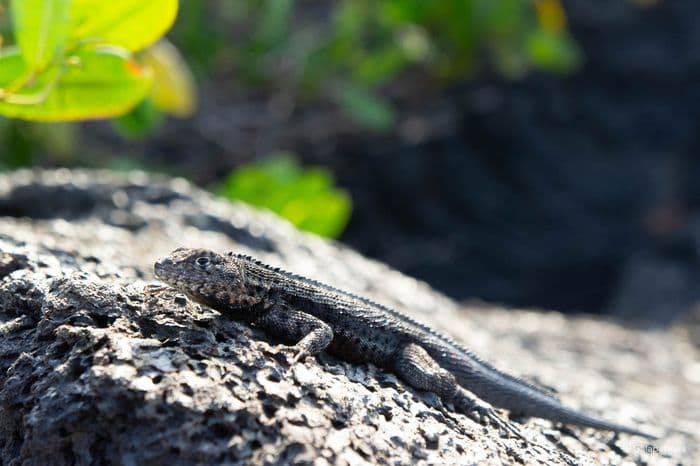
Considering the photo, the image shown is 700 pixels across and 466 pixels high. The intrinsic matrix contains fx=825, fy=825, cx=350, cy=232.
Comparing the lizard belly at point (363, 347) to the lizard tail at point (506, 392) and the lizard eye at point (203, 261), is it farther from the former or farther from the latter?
the lizard eye at point (203, 261)

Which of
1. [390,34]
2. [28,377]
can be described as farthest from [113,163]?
[28,377]

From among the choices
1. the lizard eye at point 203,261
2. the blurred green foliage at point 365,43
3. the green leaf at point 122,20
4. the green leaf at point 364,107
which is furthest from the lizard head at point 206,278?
the green leaf at point 364,107

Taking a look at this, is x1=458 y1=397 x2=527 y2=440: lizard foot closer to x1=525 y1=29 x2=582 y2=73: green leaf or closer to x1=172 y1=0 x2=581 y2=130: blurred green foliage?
x1=172 y1=0 x2=581 y2=130: blurred green foliage

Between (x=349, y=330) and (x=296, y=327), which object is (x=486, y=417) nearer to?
(x=349, y=330)

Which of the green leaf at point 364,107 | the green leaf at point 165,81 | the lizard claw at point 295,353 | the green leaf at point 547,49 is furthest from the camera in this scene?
the green leaf at point 547,49

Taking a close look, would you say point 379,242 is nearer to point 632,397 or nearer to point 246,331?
point 632,397

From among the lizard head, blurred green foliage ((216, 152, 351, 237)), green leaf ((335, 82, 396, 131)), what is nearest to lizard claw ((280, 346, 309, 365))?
the lizard head

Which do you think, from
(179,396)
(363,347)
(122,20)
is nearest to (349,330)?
(363,347)
